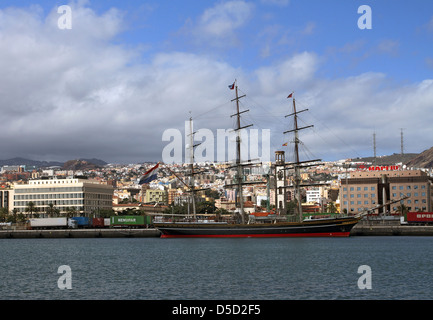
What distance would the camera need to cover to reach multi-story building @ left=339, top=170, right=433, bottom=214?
154750mm

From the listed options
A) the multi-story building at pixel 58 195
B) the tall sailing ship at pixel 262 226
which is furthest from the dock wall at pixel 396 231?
the multi-story building at pixel 58 195

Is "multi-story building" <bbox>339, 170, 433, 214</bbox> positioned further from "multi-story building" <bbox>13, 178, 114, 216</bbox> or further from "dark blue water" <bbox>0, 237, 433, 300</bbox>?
"dark blue water" <bbox>0, 237, 433, 300</bbox>

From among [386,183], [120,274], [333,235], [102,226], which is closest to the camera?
[120,274]

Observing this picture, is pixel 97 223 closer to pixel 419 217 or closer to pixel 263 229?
pixel 263 229

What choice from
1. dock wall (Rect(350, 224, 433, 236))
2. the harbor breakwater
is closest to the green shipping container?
the harbor breakwater

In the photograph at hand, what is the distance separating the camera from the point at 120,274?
4069 centimetres

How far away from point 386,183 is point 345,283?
132692mm

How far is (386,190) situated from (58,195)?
328ft

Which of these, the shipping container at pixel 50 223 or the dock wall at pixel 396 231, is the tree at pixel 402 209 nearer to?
the dock wall at pixel 396 231

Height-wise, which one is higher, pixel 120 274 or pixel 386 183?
pixel 386 183

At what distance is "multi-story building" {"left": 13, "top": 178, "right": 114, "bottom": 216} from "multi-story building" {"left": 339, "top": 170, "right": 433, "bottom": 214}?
7967 centimetres
